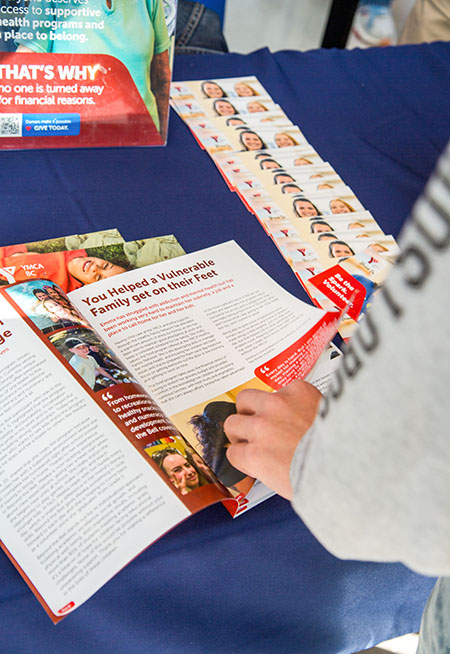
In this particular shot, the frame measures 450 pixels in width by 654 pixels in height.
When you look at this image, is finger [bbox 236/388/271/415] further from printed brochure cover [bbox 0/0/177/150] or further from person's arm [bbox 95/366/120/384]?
printed brochure cover [bbox 0/0/177/150]

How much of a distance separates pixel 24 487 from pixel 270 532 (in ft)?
0.71

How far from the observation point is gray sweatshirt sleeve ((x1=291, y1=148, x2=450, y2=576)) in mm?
248

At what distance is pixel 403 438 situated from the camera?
0.89ft

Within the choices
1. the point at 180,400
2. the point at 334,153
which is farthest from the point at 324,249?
the point at 180,400

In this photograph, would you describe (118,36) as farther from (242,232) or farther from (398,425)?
(398,425)

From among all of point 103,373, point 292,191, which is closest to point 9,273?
point 103,373

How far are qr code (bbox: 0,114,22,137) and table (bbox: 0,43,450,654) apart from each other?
1.2 inches

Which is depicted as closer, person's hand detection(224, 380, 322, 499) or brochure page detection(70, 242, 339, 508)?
person's hand detection(224, 380, 322, 499)

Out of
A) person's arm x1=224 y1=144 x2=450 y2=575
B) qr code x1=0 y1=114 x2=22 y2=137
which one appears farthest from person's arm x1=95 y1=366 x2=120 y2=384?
qr code x1=0 y1=114 x2=22 y2=137

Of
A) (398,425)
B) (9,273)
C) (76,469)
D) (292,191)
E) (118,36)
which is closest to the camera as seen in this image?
(398,425)

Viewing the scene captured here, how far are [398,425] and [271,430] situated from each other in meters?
0.22

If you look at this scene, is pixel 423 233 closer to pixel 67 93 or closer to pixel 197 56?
pixel 67 93

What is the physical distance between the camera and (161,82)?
33.2 inches

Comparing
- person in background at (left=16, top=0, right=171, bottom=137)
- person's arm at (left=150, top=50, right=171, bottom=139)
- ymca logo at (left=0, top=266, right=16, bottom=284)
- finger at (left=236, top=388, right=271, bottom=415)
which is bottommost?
ymca logo at (left=0, top=266, right=16, bottom=284)
